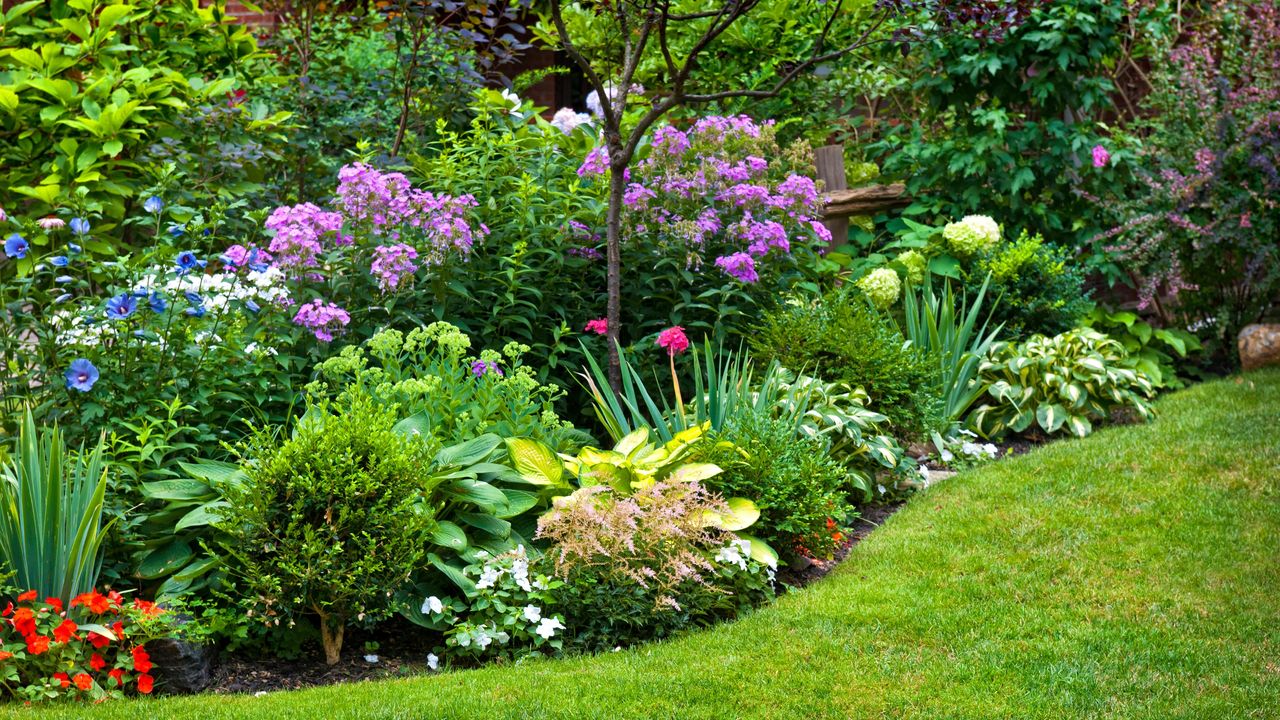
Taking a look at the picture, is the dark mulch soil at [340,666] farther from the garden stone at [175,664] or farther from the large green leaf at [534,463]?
the large green leaf at [534,463]

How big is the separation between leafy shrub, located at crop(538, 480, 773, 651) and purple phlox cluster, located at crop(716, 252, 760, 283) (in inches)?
70.7

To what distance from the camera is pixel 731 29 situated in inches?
329

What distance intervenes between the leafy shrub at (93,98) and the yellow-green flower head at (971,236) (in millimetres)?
4150

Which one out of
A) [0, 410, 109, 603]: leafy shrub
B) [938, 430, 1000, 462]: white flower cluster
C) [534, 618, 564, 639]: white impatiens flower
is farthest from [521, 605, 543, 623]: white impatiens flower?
[938, 430, 1000, 462]: white flower cluster

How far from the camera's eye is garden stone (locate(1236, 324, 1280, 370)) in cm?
741

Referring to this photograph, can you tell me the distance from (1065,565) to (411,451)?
2.45 meters

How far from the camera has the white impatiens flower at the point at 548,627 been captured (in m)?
A: 3.81

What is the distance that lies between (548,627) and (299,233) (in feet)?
6.67

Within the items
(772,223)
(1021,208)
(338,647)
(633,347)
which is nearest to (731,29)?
(1021,208)

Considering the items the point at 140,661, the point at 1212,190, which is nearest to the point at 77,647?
the point at 140,661

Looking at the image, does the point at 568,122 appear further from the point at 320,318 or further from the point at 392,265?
the point at 320,318

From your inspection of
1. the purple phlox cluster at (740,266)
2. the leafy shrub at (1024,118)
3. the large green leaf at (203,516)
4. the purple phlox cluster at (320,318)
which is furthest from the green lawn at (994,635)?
the leafy shrub at (1024,118)

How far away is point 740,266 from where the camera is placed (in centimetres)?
579

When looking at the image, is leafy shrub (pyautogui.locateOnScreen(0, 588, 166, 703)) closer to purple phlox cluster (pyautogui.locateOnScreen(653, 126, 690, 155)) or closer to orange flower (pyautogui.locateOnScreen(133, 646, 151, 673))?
orange flower (pyautogui.locateOnScreen(133, 646, 151, 673))
